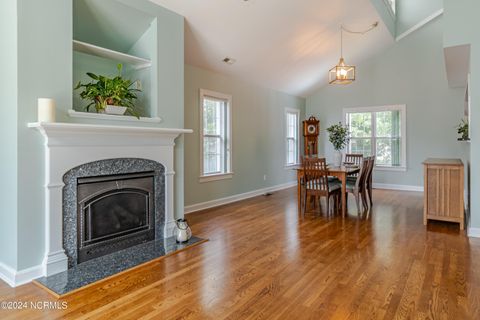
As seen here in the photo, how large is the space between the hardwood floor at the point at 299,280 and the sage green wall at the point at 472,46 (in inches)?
23.7

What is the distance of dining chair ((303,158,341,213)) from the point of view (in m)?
4.74

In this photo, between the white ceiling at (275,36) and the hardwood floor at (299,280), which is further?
the white ceiling at (275,36)

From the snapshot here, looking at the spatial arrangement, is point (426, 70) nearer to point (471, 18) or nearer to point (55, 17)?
point (471, 18)

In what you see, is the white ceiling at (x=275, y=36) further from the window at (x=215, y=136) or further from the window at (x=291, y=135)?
the window at (x=291, y=135)

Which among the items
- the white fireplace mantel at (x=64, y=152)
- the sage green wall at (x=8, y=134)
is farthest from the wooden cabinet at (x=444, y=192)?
the sage green wall at (x=8, y=134)

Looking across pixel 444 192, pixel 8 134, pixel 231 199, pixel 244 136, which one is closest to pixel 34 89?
pixel 8 134

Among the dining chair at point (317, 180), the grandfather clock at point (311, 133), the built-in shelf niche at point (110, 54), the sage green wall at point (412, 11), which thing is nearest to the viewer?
the built-in shelf niche at point (110, 54)

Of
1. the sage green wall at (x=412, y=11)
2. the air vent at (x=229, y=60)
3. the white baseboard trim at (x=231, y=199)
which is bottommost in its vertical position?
the white baseboard trim at (x=231, y=199)

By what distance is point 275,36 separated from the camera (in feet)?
17.0

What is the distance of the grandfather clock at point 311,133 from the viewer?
830 cm

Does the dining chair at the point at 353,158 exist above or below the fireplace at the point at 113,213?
above

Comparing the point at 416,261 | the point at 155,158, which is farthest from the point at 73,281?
the point at 416,261

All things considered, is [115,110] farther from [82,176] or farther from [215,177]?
[215,177]

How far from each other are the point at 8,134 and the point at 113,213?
3.81ft
